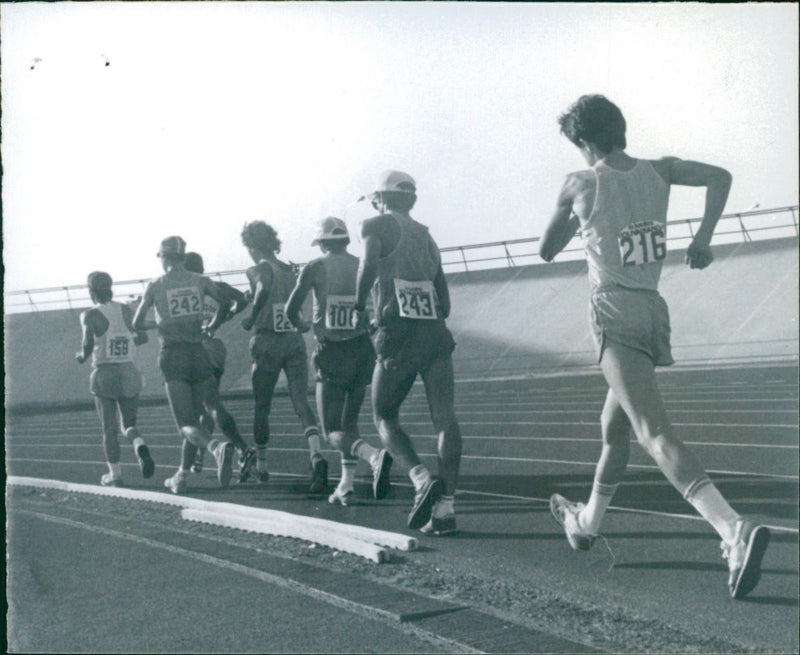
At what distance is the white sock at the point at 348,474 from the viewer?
3.95 metres

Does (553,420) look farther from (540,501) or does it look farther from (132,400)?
(132,400)

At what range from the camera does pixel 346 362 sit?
3.75 m

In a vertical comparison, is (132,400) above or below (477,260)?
below

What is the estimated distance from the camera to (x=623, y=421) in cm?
299

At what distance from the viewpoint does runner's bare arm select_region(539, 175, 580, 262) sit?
9.61 feet

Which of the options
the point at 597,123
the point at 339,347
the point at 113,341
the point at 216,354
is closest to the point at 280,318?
the point at 339,347

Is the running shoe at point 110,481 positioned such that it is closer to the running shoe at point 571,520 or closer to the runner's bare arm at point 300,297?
the runner's bare arm at point 300,297

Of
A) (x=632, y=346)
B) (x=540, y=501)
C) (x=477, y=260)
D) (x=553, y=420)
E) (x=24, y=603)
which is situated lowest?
(x=24, y=603)

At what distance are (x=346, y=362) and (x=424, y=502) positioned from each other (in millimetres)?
570

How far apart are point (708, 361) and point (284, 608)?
71.1 inches

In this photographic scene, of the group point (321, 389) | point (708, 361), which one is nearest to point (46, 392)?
point (321, 389)

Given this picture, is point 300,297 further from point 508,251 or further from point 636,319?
point 636,319

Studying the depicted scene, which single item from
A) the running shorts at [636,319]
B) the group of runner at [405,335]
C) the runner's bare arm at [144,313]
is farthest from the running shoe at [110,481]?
the running shorts at [636,319]

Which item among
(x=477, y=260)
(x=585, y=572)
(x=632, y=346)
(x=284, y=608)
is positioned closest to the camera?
(x=632, y=346)
